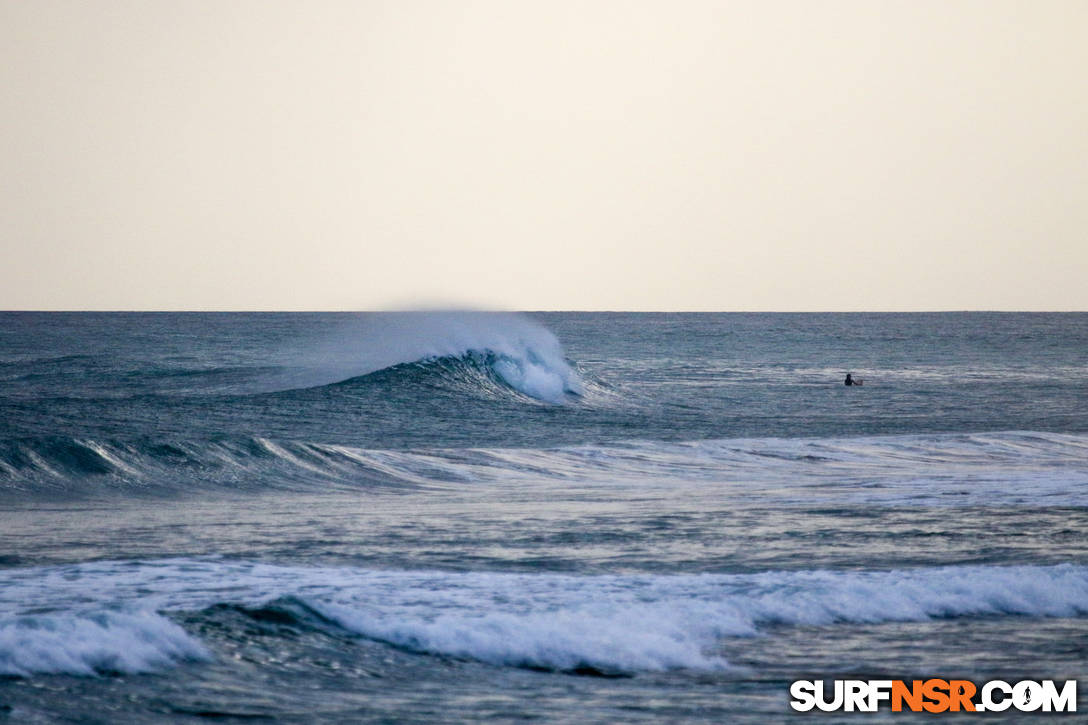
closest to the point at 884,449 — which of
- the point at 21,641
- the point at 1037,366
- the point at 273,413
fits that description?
the point at 273,413

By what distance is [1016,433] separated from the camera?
27.0 m

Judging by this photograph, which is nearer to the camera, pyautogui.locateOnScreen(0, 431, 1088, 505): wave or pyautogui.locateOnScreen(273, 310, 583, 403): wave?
pyautogui.locateOnScreen(0, 431, 1088, 505): wave

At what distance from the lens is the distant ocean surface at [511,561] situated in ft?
27.3

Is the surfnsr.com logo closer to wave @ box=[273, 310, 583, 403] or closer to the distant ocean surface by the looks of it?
the distant ocean surface

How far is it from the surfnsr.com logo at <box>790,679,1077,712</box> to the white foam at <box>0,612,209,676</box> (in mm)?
4243

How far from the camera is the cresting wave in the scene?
28.7ft

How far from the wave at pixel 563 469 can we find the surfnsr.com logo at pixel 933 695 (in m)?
8.09

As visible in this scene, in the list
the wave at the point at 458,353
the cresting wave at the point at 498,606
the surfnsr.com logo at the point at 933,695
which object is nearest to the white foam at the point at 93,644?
the cresting wave at the point at 498,606

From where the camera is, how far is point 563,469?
20.2m

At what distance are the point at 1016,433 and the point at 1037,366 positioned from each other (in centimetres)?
3526

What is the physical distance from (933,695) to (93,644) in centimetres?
570

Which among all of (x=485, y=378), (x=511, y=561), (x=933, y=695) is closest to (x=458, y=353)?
(x=485, y=378)

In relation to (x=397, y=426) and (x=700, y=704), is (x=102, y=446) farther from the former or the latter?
(x=700, y=704)

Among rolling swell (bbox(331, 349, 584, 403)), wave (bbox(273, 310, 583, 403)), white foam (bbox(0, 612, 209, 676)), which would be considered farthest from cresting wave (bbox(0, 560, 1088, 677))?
wave (bbox(273, 310, 583, 403))
